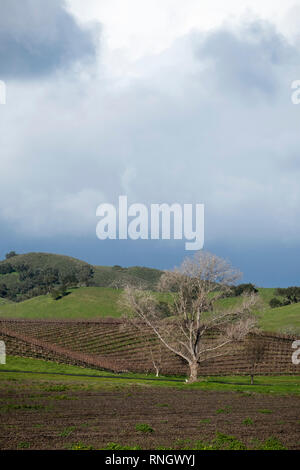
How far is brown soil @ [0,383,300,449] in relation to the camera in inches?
708

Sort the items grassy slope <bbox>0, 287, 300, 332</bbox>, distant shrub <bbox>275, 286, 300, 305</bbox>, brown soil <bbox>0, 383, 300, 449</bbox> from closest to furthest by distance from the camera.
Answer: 1. brown soil <bbox>0, 383, 300, 449</bbox>
2. grassy slope <bbox>0, 287, 300, 332</bbox>
3. distant shrub <bbox>275, 286, 300, 305</bbox>

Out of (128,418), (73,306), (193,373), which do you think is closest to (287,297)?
(73,306)

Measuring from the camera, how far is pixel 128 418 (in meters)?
23.5

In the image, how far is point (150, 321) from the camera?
5372 centimetres

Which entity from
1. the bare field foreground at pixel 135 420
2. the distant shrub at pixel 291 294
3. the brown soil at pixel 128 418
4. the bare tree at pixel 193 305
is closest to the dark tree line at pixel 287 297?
the distant shrub at pixel 291 294

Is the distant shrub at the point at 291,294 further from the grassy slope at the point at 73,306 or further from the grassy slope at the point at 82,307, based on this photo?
the grassy slope at the point at 73,306

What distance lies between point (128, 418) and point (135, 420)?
0.61 m

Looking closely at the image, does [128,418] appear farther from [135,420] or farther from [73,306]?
[73,306]

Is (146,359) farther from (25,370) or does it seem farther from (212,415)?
(212,415)

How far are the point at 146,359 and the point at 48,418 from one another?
54.1 m

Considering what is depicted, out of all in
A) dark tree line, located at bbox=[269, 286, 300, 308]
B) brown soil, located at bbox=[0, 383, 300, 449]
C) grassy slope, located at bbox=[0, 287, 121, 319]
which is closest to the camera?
brown soil, located at bbox=[0, 383, 300, 449]

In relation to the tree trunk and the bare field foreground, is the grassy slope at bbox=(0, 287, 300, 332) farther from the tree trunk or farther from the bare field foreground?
the bare field foreground

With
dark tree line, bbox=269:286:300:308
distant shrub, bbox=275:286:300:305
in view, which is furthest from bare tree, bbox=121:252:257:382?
distant shrub, bbox=275:286:300:305
